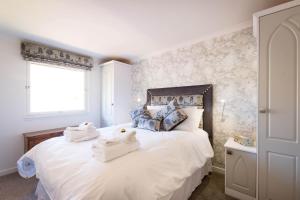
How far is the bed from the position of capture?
3.43ft

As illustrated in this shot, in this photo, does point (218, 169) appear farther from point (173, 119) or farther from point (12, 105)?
point (12, 105)

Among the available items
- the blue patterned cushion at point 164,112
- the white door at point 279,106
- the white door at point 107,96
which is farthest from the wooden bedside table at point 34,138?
the white door at point 279,106

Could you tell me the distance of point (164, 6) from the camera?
1857mm

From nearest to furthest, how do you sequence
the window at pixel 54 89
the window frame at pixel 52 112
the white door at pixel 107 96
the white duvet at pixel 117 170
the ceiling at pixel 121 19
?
the white duvet at pixel 117 170 < the ceiling at pixel 121 19 < the window frame at pixel 52 112 < the window at pixel 54 89 < the white door at pixel 107 96

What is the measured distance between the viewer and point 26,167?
1978 mm

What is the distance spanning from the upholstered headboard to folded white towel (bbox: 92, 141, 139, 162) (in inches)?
66.8

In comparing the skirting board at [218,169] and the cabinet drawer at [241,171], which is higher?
the cabinet drawer at [241,171]

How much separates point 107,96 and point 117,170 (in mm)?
3076

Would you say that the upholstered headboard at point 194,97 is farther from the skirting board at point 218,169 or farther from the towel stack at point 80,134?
the towel stack at point 80,134

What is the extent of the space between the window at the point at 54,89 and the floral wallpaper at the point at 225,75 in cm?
239

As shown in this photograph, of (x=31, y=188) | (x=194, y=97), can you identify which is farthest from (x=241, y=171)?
(x=31, y=188)

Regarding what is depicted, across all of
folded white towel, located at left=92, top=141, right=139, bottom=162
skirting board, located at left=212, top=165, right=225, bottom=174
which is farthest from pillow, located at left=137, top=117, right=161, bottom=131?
skirting board, located at left=212, top=165, right=225, bottom=174


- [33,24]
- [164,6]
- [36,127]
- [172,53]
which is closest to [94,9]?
[164,6]

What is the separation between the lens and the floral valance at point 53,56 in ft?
9.29
